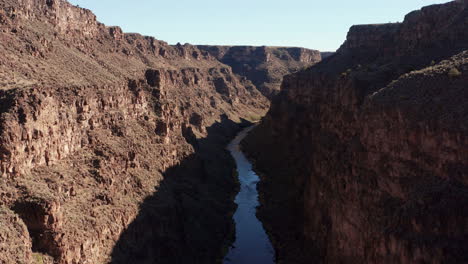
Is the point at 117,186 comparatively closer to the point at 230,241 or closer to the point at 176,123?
the point at 230,241

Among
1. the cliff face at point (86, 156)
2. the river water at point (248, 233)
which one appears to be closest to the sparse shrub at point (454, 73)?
the river water at point (248, 233)

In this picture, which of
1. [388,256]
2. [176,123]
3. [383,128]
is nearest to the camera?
[388,256]

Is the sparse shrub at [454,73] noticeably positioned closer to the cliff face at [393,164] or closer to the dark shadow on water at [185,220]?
the cliff face at [393,164]

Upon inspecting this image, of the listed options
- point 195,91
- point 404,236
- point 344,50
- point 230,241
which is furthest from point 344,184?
point 195,91

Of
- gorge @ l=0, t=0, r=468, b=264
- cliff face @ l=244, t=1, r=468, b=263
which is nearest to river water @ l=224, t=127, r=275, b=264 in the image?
gorge @ l=0, t=0, r=468, b=264

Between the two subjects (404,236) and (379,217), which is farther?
(379,217)

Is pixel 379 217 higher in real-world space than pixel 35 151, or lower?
lower

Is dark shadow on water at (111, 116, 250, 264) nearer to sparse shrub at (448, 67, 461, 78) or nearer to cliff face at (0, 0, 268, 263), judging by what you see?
cliff face at (0, 0, 268, 263)

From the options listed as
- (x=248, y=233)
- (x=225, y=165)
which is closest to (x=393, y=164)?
(x=248, y=233)
